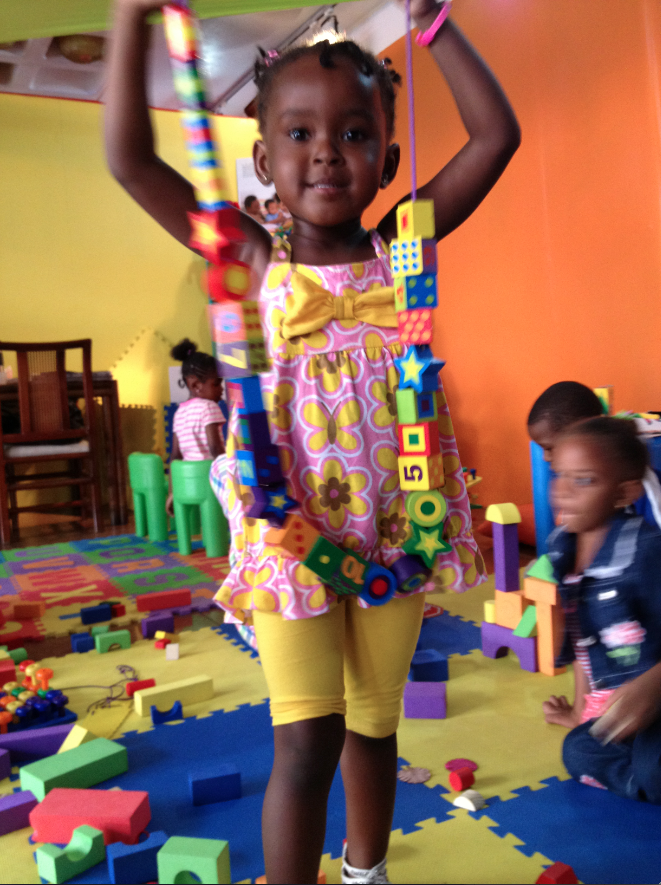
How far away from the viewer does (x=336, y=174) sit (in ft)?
2.43

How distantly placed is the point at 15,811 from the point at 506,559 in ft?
3.50

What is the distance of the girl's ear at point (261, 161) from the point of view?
0.83m

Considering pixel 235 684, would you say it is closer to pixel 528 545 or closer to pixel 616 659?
pixel 616 659

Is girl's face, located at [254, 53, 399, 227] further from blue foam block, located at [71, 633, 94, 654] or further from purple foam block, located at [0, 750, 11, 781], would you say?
blue foam block, located at [71, 633, 94, 654]

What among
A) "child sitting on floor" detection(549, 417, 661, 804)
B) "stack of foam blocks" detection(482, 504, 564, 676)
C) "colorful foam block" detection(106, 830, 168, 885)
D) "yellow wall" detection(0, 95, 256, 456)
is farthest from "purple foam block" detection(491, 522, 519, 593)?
"yellow wall" detection(0, 95, 256, 456)

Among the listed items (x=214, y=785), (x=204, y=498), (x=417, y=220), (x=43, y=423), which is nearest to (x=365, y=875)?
(x=214, y=785)

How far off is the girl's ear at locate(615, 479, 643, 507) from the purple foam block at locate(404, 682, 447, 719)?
0.50m

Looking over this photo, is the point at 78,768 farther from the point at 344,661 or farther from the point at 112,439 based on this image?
the point at 112,439

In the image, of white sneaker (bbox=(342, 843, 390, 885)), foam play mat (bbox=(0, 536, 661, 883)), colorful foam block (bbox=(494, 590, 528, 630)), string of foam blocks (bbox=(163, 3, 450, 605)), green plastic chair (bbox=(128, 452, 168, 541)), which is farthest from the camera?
green plastic chair (bbox=(128, 452, 168, 541))

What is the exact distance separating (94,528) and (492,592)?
227 cm

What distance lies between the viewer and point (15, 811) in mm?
1059

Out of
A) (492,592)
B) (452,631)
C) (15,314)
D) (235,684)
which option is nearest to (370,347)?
(235,684)

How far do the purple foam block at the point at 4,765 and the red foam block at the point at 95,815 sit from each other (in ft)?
0.68

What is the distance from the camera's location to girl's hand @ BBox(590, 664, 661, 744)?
0.83 metres
